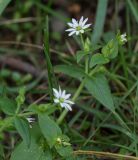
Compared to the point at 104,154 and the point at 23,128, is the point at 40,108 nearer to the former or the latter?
the point at 23,128

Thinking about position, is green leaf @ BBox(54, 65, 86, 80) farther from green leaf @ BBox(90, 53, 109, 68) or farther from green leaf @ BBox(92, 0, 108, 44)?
green leaf @ BBox(92, 0, 108, 44)

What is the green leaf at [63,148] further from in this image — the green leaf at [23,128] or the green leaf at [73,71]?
the green leaf at [73,71]

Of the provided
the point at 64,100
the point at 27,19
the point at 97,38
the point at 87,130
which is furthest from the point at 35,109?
the point at 27,19

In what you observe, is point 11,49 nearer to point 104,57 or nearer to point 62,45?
point 62,45

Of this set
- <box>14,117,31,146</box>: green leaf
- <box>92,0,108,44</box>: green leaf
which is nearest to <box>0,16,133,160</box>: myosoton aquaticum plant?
<box>14,117,31,146</box>: green leaf

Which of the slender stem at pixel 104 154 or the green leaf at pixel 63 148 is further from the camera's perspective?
the slender stem at pixel 104 154

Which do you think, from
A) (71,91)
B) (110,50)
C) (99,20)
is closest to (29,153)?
(110,50)

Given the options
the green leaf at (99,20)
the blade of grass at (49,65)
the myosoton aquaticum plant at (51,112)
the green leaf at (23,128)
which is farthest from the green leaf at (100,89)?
the green leaf at (99,20)
